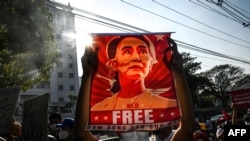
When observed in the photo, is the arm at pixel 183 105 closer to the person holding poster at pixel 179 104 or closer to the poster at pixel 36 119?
the person holding poster at pixel 179 104

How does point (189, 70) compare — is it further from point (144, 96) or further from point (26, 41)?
point (144, 96)

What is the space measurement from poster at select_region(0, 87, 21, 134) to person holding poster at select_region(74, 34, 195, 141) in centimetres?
223

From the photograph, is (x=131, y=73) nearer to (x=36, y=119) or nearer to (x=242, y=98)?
(x=36, y=119)

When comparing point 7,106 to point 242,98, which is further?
point 242,98

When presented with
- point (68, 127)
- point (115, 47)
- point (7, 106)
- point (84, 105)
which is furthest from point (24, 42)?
point (84, 105)

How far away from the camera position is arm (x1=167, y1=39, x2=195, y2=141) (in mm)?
2492

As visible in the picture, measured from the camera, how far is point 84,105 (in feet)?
8.31

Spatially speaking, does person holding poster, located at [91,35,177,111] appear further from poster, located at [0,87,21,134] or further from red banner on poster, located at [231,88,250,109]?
red banner on poster, located at [231,88,250,109]

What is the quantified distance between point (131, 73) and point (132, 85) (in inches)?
4.3

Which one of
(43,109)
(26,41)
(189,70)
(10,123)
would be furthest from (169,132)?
(189,70)

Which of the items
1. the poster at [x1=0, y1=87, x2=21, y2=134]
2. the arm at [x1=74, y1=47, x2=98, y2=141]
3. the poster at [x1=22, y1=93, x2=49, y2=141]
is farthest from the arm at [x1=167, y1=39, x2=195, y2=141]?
the poster at [x1=0, y1=87, x2=21, y2=134]

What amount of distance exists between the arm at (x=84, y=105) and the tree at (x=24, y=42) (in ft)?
35.1

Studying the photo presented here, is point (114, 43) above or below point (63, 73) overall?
below

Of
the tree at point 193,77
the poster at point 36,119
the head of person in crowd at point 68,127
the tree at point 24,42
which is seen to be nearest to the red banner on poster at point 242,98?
the head of person in crowd at point 68,127
